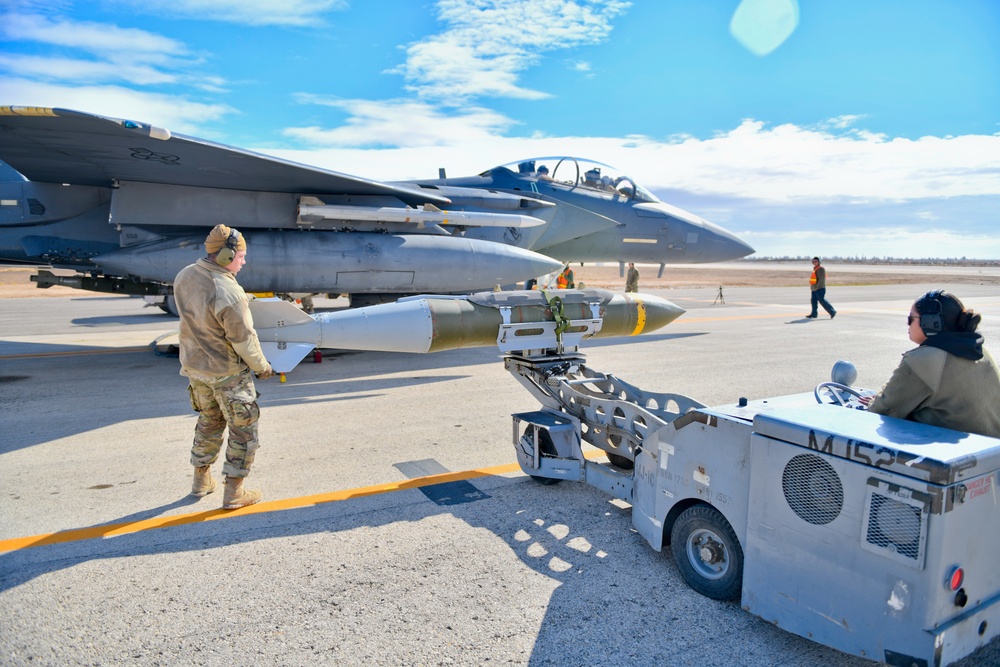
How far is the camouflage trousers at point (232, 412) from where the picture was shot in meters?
4.57

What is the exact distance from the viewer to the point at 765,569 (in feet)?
10.0

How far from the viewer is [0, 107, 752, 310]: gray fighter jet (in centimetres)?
863

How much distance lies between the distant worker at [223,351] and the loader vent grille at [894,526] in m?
3.92

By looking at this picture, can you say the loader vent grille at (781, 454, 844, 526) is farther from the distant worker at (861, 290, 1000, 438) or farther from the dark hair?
the dark hair

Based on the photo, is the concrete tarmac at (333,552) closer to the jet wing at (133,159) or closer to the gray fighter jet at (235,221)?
the gray fighter jet at (235,221)

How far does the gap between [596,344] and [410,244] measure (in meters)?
4.72

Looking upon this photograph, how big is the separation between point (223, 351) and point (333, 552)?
1687 mm

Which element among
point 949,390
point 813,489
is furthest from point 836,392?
point 813,489

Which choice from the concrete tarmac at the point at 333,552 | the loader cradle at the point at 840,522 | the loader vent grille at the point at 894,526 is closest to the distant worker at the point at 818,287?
the concrete tarmac at the point at 333,552

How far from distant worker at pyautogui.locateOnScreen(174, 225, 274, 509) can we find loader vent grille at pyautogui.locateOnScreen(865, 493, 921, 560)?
12.9 ft

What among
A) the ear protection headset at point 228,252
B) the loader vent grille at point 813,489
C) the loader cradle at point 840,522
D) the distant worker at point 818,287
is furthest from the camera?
the distant worker at point 818,287

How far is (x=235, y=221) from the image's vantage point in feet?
32.8

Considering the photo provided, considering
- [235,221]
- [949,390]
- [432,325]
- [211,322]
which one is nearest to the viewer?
[949,390]

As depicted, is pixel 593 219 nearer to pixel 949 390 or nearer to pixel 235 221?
pixel 235 221
